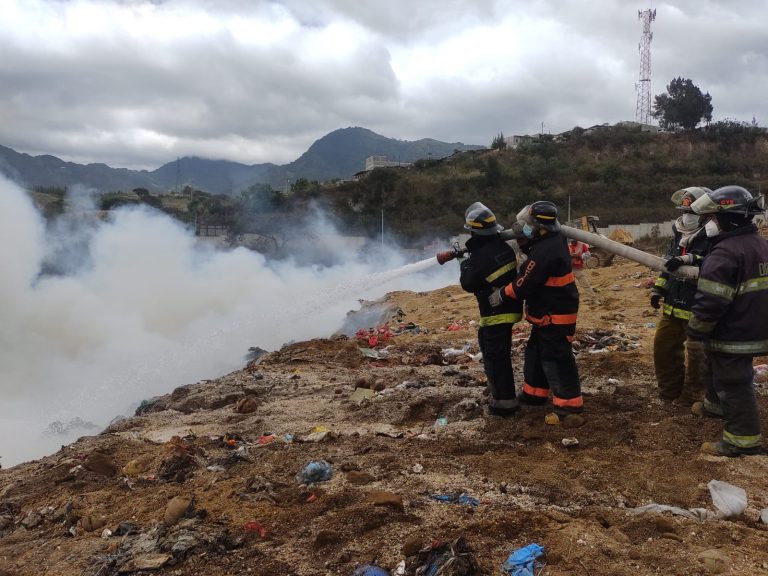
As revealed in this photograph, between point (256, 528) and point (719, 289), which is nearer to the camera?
point (256, 528)

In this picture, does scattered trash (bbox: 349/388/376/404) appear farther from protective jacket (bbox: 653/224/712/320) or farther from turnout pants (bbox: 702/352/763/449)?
turnout pants (bbox: 702/352/763/449)

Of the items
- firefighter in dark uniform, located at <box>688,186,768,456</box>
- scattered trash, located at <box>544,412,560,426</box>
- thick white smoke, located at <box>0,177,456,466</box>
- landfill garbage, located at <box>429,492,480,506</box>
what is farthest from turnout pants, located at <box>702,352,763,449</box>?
thick white smoke, located at <box>0,177,456,466</box>

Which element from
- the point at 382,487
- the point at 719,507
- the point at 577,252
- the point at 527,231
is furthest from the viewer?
the point at 577,252

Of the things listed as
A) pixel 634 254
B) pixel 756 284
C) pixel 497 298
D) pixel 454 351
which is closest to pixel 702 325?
pixel 756 284

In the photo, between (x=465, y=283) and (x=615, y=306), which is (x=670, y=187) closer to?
(x=615, y=306)

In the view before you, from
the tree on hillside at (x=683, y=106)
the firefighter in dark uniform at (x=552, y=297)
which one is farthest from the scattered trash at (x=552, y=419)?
the tree on hillside at (x=683, y=106)

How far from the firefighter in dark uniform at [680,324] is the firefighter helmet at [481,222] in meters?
1.47

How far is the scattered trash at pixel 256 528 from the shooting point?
125 inches

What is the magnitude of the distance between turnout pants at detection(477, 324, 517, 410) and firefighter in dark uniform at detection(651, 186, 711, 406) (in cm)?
129

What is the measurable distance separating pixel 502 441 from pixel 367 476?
1.19m

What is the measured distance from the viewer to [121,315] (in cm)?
1364

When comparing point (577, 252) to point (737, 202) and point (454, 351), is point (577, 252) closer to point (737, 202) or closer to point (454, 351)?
point (454, 351)

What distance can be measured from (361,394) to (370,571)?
352 cm

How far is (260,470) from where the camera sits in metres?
4.16
